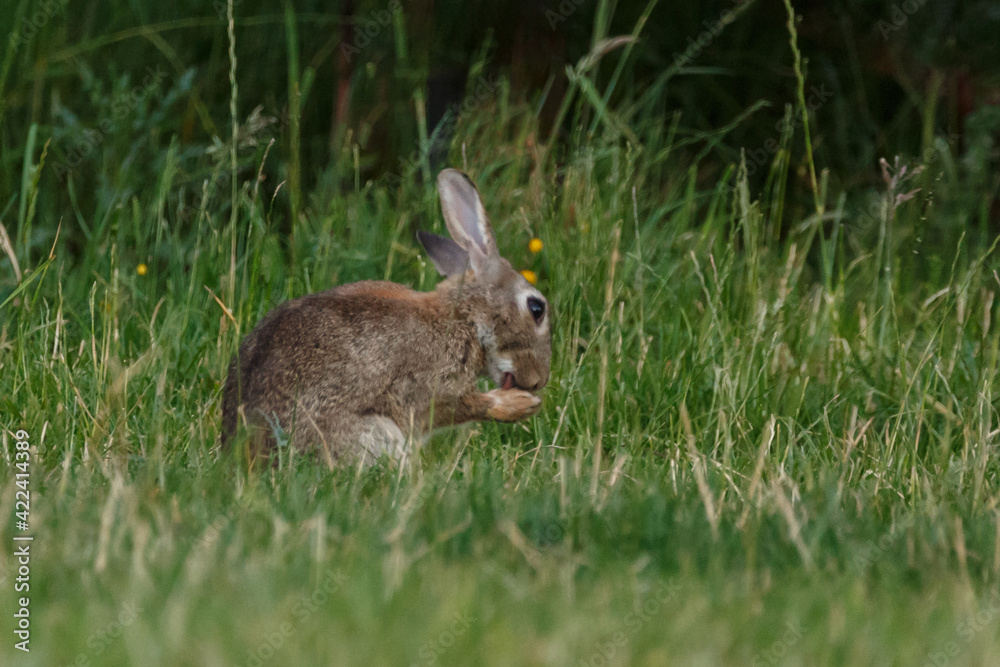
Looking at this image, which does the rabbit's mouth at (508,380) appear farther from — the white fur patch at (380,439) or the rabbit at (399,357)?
the white fur patch at (380,439)

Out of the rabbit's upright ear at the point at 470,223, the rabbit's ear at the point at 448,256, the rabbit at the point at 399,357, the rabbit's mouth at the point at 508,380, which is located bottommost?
the rabbit's mouth at the point at 508,380

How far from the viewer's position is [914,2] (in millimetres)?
7906

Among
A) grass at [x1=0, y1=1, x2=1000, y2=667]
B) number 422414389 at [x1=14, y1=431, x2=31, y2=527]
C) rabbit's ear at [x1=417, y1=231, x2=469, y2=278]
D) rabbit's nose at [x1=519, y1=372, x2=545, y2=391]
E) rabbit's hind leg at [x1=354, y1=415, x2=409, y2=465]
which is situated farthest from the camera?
rabbit's ear at [x1=417, y1=231, x2=469, y2=278]

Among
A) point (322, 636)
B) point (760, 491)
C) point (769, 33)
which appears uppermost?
point (769, 33)

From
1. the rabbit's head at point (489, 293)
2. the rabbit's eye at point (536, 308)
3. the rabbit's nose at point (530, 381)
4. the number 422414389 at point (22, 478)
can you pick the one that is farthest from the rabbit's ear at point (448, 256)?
the number 422414389 at point (22, 478)

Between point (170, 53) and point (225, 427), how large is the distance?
158 inches

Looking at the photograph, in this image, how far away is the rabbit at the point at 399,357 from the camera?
4.47 metres

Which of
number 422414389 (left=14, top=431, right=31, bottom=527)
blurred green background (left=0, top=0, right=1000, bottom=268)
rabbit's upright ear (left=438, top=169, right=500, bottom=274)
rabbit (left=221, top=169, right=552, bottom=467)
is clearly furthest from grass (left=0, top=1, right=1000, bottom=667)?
rabbit's upright ear (left=438, top=169, right=500, bottom=274)

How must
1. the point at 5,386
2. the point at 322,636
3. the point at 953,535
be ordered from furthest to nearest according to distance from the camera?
the point at 5,386, the point at 953,535, the point at 322,636

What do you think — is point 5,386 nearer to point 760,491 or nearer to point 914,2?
point 760,491

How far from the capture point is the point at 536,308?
5.26 metres

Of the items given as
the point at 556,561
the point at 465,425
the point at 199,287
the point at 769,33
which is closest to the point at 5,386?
the point at 199,287

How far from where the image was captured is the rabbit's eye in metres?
5.24

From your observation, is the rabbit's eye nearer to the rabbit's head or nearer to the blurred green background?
the rabbit's head
